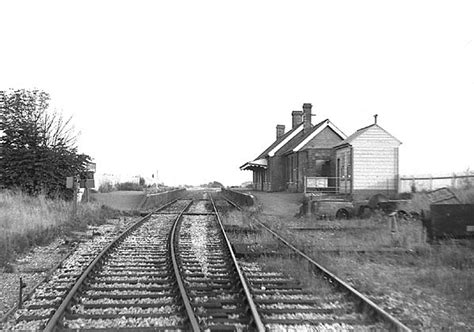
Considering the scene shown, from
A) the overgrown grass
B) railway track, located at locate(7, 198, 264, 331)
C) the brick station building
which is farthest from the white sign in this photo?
railway track, located at locate(7, 198, 264, 331)

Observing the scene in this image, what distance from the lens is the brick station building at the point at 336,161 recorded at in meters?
27.0

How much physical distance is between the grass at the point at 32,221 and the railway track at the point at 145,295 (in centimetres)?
173

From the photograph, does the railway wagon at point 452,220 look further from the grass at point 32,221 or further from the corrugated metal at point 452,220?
the grass at point 32,221

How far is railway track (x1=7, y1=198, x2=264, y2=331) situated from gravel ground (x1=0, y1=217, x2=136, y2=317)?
0.33 metres

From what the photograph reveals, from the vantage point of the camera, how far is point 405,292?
7703 millimetres

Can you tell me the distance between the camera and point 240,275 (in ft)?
26.1

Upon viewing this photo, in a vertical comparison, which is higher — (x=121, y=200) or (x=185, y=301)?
(x=121, y=200)

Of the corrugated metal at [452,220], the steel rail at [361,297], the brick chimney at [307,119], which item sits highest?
the brick chimney at [307,119]

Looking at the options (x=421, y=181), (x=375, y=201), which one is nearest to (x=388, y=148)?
(x=421, y=181)

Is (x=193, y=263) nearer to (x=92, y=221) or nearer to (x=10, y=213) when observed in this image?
(x=10, y=213)

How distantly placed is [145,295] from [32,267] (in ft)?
12.4

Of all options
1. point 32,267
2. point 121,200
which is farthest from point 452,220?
point 121,200

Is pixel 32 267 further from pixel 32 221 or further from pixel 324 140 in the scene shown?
pixel 324 140

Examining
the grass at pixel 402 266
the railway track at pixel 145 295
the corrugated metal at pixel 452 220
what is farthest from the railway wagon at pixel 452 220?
the railway track at pixel 145 295
